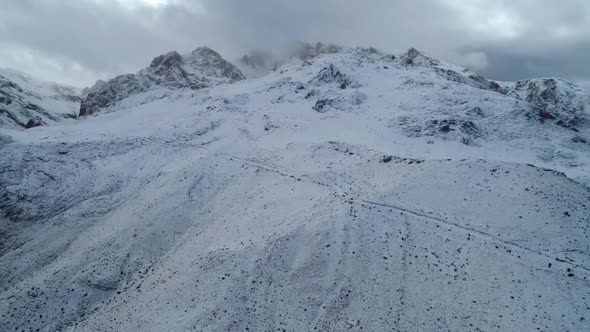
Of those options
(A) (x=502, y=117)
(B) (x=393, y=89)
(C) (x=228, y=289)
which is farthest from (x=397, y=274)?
(B) (x=393, y=89)

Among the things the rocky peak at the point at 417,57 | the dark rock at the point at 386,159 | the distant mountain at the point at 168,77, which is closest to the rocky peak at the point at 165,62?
the distant mountain at the point at 168,77

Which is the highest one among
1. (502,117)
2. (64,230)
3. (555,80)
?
(555,80)

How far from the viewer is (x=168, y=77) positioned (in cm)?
9856

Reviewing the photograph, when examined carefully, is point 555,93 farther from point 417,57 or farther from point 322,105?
point 322,105

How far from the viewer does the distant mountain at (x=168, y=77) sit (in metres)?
89.0

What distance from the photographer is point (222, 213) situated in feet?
115

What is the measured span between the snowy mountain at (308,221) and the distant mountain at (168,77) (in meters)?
36.3

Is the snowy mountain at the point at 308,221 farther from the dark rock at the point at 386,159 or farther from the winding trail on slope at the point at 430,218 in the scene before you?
the dark rock at the point at 386,159

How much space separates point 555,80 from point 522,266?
102203mm

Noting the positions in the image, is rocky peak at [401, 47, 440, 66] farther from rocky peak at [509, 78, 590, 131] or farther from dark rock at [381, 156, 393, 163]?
dark rock at [381, 156, 393, 163]

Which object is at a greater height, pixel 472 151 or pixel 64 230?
pixel 472 151

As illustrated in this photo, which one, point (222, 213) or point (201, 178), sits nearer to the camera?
point (222, 213)

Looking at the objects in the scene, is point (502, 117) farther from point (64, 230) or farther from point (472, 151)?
point (64, 230)

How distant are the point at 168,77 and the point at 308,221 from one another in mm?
82015
